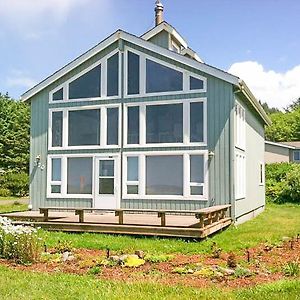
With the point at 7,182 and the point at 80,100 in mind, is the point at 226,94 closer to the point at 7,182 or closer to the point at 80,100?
the point at 80,100

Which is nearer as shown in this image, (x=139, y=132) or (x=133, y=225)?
(x=133, y=225)

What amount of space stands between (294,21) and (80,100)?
776 centimetres

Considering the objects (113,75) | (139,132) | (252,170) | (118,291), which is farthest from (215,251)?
(252,170)

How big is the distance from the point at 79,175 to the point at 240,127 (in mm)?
6176

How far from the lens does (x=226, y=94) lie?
46.1ft

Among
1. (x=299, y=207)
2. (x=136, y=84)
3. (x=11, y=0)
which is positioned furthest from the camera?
(x=299, y=207)

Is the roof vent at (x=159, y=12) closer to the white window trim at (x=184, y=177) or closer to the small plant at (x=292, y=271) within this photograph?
the white window trim at (x=184, y=177)

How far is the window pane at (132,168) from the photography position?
1495 cm

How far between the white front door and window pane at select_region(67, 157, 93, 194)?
301mm

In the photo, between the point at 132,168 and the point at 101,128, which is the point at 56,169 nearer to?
the point at 101,128

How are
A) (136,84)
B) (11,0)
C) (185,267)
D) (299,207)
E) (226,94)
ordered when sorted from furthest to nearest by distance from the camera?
(299,207) → (136,84) → (226,94) → (11,0) → (185,267)

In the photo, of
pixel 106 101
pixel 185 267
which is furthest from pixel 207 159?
pixel 185 267

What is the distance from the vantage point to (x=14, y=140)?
1478 inches

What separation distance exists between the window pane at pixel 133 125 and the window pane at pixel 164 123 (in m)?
0.37
